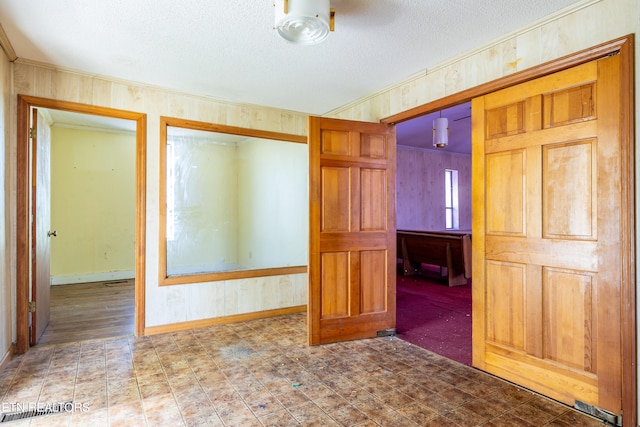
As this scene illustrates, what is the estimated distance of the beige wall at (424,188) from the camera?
8.58 metres

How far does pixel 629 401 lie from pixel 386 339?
1805 millimetres

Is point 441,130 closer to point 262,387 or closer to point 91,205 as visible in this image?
point 262,387

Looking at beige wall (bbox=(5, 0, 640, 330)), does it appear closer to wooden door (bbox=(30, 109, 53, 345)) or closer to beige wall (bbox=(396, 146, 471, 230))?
wooden door (bbox=(30, 109, 53, 345))

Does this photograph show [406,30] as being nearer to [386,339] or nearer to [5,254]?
[386,339]

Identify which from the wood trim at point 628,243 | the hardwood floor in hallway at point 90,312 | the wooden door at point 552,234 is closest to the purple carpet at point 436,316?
the wooden door at point 552,234

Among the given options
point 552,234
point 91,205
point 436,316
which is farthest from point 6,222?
point 436,316

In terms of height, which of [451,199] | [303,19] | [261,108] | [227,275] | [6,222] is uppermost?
[261,108]

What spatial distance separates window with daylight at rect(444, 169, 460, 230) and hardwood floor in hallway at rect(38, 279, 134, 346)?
7.72 meters

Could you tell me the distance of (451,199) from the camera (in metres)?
9.55

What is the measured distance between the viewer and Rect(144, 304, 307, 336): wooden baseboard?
11.5ft

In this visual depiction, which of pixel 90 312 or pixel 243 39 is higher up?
pixel 243 39

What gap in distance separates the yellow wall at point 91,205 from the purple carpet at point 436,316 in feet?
16.4

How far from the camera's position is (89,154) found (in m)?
6.09

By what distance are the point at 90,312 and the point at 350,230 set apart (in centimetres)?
340
